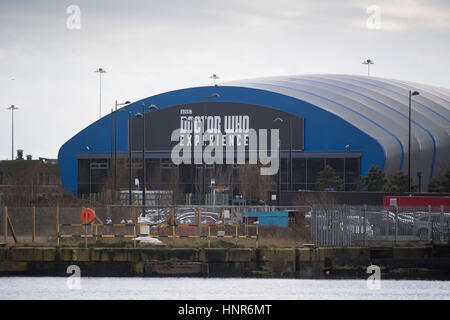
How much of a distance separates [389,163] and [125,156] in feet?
88.5

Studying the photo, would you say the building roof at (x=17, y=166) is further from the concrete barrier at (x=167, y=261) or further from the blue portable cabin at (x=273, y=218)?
the concrete barrier at (x=167, y=261)

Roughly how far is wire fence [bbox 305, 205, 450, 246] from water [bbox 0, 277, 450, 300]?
154 inches

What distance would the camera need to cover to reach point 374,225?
1662 inches

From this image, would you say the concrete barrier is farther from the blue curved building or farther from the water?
the blue curved building

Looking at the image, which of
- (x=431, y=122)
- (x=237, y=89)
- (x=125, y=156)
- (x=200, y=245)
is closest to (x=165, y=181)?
(x=125, y=156)

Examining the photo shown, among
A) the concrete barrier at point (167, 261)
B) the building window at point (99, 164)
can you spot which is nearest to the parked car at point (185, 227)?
the concrete barrier at point (167, 261)

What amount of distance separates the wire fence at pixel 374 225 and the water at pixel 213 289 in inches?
154

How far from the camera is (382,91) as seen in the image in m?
106

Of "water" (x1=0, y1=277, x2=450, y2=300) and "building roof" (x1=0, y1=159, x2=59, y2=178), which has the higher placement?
"building roof" (x1=0, y1=159, x2=59, y2=178)

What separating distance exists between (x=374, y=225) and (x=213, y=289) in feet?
36.3

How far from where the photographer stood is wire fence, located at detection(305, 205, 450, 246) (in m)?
40.8

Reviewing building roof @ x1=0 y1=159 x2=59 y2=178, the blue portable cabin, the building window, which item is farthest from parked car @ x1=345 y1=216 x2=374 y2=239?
building roof @ x1=0 y1=159 x2=59 y2=178
